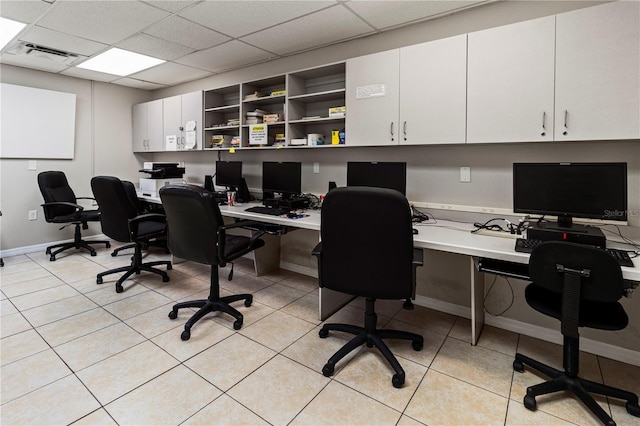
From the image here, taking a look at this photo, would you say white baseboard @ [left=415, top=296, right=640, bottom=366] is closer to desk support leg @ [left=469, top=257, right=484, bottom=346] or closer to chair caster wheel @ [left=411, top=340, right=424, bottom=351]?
desk support leg @ [left=469, top=257, right=484, bottom=346]

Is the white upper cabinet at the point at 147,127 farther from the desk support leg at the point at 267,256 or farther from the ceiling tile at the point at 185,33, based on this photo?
the desk support leg at the point at 267,256

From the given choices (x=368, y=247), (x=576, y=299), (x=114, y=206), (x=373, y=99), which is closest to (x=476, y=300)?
(x=576, y=299)

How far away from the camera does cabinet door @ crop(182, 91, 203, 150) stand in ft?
13.9

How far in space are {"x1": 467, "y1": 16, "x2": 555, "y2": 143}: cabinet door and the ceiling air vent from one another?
425 cm

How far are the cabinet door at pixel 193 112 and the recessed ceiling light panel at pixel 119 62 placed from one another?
1.72 ft

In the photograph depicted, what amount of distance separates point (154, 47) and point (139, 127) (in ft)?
7.01

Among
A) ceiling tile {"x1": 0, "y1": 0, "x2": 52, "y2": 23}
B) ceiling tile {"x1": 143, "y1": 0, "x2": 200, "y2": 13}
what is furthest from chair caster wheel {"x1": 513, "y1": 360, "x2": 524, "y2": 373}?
ceiling tile {"x1": 0, "y1": 0, "x2": 52, "y2": 23}

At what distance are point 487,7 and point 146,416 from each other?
3480 millimetres

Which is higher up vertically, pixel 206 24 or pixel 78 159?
A: pixel 206 24

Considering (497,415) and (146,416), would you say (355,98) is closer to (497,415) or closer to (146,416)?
(497,415)

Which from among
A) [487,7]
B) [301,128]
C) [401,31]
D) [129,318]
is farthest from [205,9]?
[129,318]

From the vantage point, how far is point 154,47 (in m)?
3.47

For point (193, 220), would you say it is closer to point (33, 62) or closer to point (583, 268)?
point (583, 268)

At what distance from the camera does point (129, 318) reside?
262 cm
